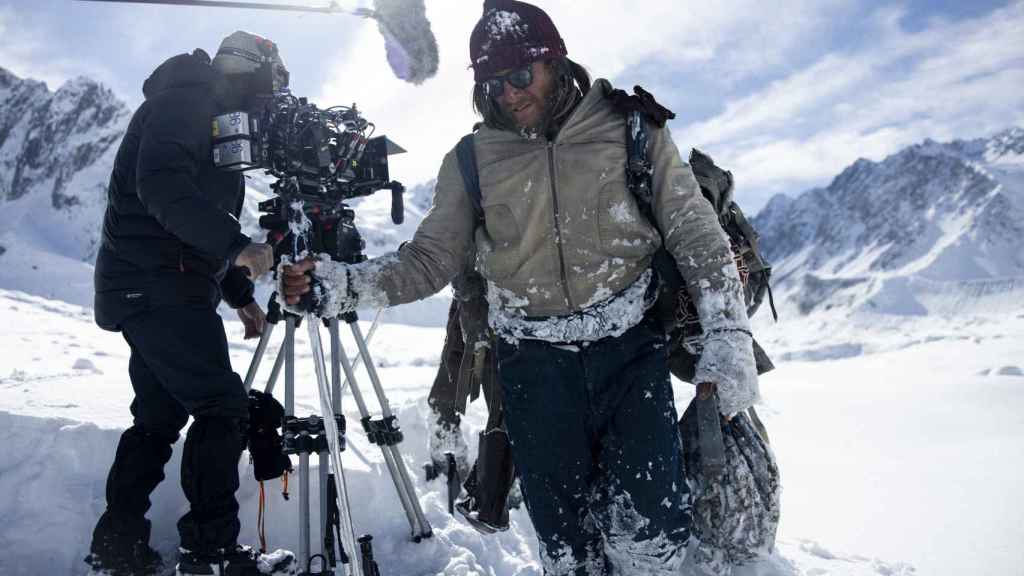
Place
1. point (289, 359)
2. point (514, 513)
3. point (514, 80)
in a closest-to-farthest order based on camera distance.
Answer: point (514, 80) < point (289, 359) < point (514, 513)

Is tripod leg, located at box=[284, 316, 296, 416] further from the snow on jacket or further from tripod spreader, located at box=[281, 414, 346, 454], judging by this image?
the snow on jacket

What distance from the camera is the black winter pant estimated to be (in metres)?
2.86

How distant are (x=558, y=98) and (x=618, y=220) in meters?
0.58

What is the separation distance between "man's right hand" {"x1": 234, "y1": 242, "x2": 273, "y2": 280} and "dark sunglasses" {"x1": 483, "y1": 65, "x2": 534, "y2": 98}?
1.17m

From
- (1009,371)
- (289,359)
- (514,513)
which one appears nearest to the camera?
(289,359)

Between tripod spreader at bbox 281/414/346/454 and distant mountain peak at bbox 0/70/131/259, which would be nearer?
tripod spreader at bbox 281/414/346/454

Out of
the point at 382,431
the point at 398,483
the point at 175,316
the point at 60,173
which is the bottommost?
the point at 398,483

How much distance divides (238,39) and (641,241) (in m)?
2.60

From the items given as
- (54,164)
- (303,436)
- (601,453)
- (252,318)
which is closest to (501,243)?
(601,453)

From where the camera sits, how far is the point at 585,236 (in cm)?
243

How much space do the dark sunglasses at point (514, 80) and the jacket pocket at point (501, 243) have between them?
476 mm

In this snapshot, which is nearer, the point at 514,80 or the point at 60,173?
the point at 514,80

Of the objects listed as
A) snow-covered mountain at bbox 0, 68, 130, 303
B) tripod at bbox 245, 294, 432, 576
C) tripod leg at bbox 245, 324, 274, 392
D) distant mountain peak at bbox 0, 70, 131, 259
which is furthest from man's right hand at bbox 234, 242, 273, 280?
distant mountain peak at bbox 0, 70, 131, 259

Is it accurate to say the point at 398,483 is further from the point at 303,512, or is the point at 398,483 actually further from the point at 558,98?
the point at 558,98
